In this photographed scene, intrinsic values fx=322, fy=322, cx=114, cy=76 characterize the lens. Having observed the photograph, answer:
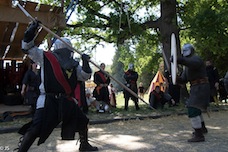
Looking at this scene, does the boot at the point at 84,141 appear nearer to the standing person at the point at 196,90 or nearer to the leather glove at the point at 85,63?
the leather glove at the point at 85,63

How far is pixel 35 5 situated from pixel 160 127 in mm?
3768

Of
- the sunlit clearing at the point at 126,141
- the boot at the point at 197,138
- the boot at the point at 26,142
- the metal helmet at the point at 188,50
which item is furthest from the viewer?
the metal helmet at the point at 188,50

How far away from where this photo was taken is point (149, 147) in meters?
4.62

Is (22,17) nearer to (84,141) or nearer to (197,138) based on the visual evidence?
(84,141)

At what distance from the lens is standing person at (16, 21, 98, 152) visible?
364 cm

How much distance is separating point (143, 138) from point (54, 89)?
2152 mm

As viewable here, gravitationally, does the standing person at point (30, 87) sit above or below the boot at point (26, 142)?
above

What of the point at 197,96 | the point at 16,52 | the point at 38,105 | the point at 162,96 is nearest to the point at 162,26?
the point at 162,96

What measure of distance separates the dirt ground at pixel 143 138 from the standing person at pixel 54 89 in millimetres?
920

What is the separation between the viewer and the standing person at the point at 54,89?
364 centimetres

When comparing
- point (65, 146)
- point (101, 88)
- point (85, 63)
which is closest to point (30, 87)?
point (101, 88)

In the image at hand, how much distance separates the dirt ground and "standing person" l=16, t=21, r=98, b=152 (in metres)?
0.92

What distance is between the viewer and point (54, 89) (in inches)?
148

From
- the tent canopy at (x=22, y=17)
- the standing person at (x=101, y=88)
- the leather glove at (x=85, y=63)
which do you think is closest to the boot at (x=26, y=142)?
the leather glove at (x=85, y=63)
